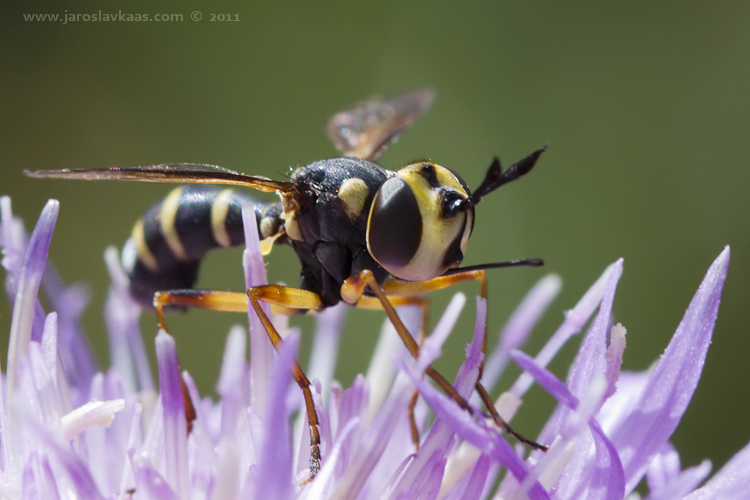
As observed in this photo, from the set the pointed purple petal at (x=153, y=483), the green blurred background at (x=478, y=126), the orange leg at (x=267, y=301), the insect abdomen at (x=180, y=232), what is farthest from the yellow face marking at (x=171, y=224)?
the green blurred background at (x=478, y=126)

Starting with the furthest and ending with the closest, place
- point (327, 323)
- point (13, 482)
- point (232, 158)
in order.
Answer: point (232, 158) < point (327, 323) < point (13, 482)

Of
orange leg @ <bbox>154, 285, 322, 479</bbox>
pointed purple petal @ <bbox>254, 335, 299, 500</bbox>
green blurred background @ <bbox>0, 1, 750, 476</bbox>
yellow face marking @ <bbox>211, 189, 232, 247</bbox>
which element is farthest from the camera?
green blurred background @ <bbox>0, 1, 750, 476</bbox>

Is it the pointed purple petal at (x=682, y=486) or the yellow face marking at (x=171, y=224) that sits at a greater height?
the yellow face marking at (x=171, y=224)

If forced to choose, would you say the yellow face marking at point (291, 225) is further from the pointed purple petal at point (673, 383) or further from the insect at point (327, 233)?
the pointed purple petal at point (673, 383)

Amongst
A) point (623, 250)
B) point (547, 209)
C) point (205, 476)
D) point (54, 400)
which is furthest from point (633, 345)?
point (54, 400)

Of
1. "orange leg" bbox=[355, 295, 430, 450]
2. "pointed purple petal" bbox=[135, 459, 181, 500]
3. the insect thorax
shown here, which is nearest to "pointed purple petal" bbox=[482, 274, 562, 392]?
"orange leg" bbox=[355, 295, 430, 450]

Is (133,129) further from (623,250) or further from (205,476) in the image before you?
(205,476)

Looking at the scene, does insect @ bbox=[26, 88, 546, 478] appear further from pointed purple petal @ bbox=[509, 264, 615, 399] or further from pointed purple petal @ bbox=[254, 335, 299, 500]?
pointed purple petal @ bbox=[254, 335, 299, 500]
